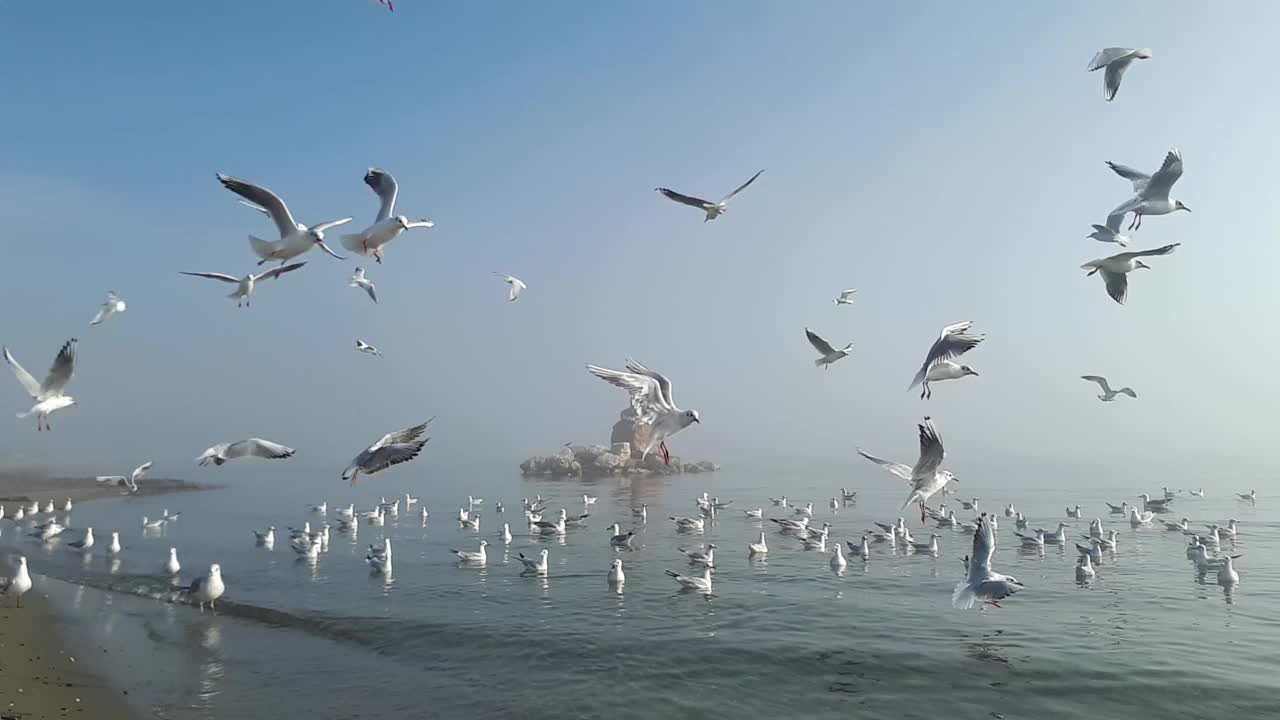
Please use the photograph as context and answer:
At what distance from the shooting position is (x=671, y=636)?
15.6 metres

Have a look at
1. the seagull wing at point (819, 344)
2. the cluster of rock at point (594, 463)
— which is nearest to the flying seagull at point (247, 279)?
the seagull wing at point (819, 344)

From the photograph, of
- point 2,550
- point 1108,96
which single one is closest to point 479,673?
point 1108,96

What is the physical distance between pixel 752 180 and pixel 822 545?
1669 cm

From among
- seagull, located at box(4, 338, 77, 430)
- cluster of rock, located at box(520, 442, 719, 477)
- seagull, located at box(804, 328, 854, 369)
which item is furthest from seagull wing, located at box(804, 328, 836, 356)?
cluster of rock, located at box(520, 442, 719, 477)

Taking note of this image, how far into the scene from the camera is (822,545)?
27.3 meters

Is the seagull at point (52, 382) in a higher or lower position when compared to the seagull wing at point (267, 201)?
lower

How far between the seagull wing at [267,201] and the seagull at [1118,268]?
43.3ft

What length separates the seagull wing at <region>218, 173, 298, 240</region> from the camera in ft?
38.8

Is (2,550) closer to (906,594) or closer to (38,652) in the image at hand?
(38,652)

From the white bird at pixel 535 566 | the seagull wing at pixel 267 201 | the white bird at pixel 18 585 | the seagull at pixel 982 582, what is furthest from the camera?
the white bird at pixel 535 566

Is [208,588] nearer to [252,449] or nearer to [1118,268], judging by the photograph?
[252,449]

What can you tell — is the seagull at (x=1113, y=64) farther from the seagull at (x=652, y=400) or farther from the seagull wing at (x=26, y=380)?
the seagull wing at (x=26, y=380)

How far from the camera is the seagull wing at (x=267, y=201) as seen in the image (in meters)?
11.8

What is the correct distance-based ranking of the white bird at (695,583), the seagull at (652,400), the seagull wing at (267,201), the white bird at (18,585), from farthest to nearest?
1. the white bird at (695,583)
2. the white bird at (18,585)
3. the seagull at (652,400)
4. the seagull wing at (267,201)
